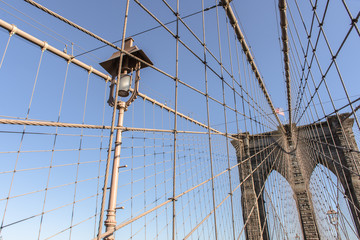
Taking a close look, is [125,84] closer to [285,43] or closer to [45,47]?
[45,47]

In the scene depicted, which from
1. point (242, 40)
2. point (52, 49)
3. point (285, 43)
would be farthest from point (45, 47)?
point (285, 43)

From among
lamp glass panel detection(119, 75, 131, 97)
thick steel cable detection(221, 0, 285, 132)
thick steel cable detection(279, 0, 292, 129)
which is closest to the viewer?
lamp glass panel detection(119, 75, 131, 97)

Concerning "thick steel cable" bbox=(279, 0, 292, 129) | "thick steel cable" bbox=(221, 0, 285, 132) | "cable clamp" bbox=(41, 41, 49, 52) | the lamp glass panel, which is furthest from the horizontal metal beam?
"thick steel cable" bbox=(279, 0, 292, 129)

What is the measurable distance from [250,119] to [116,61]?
14.9 ft

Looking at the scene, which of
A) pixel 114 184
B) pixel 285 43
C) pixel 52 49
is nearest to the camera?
pixel 52 49

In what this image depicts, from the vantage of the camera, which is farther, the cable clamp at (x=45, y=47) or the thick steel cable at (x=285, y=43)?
the thick steel cable at (x=285, y=43)

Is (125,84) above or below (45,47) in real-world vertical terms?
below

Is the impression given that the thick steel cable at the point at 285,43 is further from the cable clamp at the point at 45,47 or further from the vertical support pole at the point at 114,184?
the cable clamp at the point at 45,47

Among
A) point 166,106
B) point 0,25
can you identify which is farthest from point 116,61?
point 166,106

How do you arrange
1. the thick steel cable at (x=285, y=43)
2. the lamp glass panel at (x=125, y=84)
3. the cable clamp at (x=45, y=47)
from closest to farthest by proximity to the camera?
the cable clamp at (x=45, y=47), the lamp glass panel at (x=125, y=84), the thick steel cable at (x=285, y=43)

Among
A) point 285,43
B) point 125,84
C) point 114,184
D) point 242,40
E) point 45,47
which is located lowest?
point 114,184

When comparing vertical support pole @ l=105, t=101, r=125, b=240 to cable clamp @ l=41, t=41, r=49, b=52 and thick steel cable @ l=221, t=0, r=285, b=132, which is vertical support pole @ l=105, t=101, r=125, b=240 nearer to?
cable clamp @ l=41, t=41, r=49, b=52

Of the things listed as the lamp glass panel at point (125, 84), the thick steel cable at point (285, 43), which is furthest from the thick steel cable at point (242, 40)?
the lamp glass panel at point (125, 84)

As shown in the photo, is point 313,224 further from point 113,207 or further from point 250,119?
point 113,207
